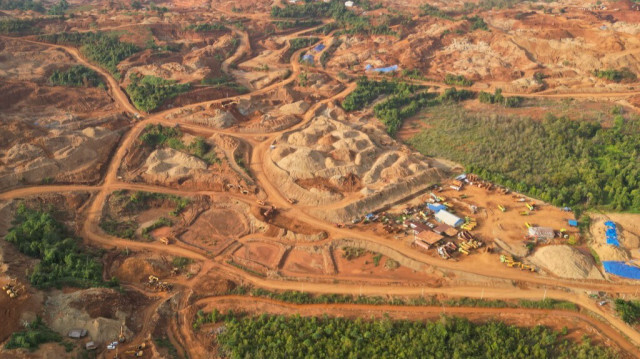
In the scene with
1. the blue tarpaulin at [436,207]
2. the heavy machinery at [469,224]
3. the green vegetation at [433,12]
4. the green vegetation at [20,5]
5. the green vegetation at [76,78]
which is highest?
the green vegetation at [20,5]

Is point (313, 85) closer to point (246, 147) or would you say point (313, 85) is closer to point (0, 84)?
point (246, 147)

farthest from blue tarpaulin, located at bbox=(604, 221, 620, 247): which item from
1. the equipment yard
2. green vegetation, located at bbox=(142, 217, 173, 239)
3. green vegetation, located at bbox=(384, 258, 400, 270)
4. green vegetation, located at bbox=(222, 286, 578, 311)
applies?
green vegetation, located at bbox=(142, 217, 173, 239)

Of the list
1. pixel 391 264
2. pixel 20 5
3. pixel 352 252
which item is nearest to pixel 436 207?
pixel 391 264

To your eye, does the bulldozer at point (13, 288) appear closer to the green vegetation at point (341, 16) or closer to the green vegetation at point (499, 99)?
the green vegetation at point (499, 99)

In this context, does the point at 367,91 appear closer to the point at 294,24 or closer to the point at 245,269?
the point at 294,24

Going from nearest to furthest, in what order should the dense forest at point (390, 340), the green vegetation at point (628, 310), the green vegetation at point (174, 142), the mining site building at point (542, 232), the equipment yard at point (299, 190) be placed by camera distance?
the dense forest at point (390, 340), the green vegetation at point (628, 310), the equipment yard at point (299, 190), the mining site building at point (542, 232), the green vegetation at point (174, 142)

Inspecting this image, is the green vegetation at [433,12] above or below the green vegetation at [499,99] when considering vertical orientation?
above

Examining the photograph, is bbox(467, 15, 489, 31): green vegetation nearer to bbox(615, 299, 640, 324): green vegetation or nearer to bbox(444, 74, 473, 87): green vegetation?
bbox(444, 74, 473, 87): green vegetation

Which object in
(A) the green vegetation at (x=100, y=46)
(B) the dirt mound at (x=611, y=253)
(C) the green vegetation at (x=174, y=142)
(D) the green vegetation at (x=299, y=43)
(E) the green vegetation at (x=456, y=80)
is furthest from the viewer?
(D) the green vegetation at (x=299, y=43)

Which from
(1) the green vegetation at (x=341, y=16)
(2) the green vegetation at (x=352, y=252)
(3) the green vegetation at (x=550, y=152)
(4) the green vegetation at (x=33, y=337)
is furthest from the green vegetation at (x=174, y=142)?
(1) the green vegetation at (x=341, y=16)
